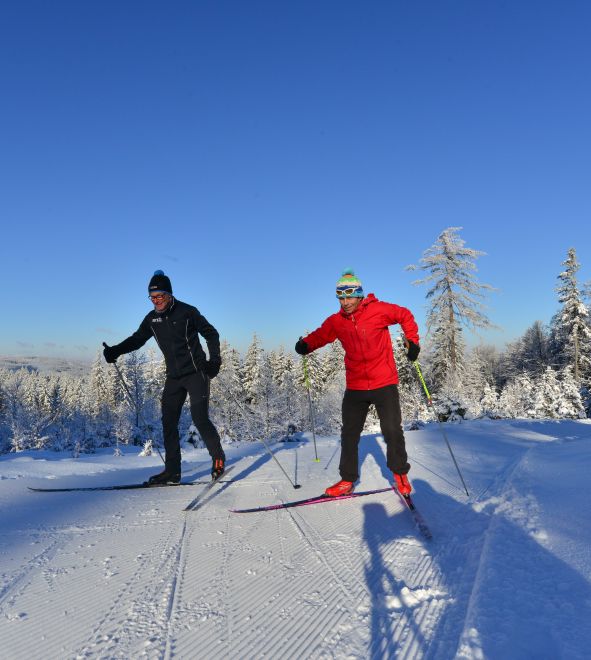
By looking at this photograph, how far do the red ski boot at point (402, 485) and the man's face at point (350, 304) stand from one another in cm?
165

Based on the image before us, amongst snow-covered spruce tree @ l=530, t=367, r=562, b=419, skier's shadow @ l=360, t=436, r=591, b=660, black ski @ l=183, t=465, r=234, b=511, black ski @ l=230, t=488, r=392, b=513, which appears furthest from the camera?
snow-covered spruce tree @ l=530, t=367, r=562, b=419

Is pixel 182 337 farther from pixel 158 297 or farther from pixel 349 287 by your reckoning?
pixel 349 287

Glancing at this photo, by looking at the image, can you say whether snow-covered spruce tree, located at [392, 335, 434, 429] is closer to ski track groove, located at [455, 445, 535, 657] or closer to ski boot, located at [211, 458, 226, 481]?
ski track groove, located at [455, 445, 535, 657]

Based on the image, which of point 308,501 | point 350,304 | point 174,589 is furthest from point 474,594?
point 350,304

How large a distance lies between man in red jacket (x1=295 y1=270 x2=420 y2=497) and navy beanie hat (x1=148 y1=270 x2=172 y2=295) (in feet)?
7.08

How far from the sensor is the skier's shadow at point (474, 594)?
174cm

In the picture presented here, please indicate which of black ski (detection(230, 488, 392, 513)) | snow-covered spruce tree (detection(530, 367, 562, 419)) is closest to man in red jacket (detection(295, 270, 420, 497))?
black ski (detection(230, 488, 392, 513))


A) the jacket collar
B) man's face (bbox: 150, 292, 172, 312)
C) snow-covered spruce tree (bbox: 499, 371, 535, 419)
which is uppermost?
man's face (bbox: 150, 292, 172, 312)

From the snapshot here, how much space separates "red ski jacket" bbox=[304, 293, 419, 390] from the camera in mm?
4363

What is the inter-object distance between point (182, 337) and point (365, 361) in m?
2.27

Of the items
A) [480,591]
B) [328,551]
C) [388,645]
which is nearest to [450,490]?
[328,551]

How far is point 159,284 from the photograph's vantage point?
5.19m

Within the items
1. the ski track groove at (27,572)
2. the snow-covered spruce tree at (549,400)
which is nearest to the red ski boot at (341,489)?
the ski track groove at (27,572)

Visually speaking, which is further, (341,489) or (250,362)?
(250,362)
